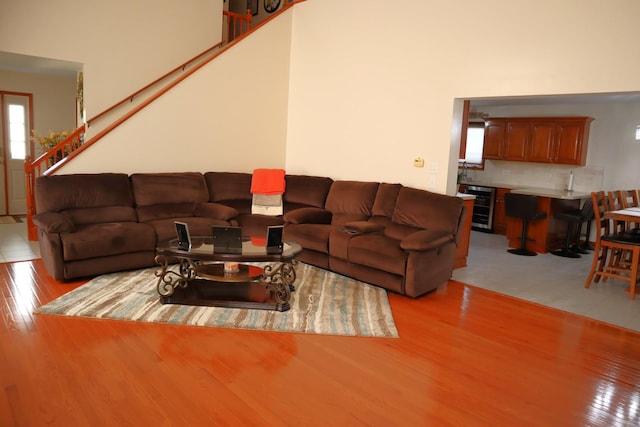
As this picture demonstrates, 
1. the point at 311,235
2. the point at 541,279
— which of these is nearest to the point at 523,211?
the point at 541,279

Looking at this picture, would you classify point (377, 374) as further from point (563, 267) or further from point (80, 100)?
point (80, 100)

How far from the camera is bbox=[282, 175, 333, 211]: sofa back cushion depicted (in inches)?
222

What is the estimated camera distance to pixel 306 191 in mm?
5723

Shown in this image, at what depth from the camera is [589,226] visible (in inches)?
278

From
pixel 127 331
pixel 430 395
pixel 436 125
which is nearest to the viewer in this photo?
pixel 430 395

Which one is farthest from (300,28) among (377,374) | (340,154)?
(377,374)

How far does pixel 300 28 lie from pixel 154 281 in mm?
4118

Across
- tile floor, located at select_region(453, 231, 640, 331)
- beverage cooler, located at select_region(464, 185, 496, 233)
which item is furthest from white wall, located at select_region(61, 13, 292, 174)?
beverage cooler, located at select_region(464, 185, 496, 233)

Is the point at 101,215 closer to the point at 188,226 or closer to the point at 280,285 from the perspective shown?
the point at 188,226

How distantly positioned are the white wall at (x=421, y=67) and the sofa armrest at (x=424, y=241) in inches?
31.5

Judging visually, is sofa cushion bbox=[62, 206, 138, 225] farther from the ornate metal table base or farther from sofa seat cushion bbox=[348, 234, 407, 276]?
sofa seat cushion bbox=[348, 234, 407, 276]

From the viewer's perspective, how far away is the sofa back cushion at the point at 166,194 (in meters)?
5.00

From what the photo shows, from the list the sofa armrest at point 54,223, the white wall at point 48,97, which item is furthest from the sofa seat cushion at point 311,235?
the white wall at point 48,97

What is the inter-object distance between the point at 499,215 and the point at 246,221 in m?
4.68
